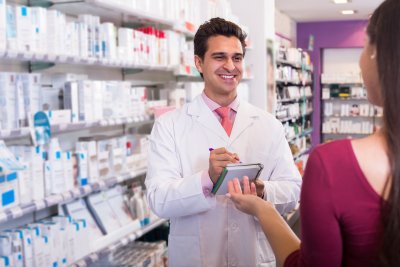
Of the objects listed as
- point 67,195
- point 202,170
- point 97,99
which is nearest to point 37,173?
point 67,195

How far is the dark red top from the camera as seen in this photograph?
1.10 m

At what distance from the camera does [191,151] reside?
2.27m

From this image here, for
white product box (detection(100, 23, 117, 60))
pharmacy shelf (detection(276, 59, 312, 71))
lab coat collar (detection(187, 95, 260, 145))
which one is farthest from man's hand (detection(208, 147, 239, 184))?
pharmacy shelf (detection(276, 59, 312, 71))

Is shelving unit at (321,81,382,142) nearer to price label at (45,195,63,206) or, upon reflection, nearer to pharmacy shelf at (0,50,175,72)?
pharmacy shelf at (0,50,175,72)

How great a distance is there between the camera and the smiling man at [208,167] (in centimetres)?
215

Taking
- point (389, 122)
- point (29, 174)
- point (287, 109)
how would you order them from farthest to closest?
1. point (287, 109)
2. point (29, 174)
3. point (389, 122)

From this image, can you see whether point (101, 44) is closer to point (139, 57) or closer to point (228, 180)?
point (139, 57)

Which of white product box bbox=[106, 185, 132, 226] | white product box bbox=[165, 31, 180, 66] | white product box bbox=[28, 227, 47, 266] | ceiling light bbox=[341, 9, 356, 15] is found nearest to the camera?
white product box bbox=[28, 227, 47, 266]

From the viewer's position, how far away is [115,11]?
3.67 meters

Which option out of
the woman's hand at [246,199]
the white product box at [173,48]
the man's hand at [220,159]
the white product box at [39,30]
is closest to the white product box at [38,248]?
the white product box at [39,30]

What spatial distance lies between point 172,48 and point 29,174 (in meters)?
2.05

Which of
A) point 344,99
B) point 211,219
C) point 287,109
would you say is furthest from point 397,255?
point 344,99

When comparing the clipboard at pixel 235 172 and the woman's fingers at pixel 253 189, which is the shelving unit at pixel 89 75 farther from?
the woman's fingers at pixel 253 189

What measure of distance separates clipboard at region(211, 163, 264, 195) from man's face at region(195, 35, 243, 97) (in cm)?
60
